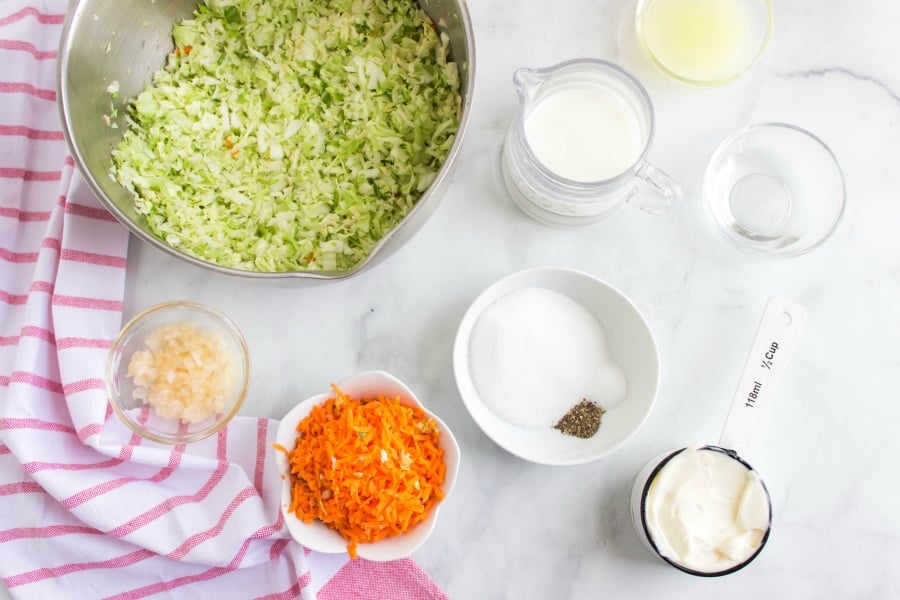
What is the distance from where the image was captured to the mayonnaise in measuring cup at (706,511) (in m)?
1.59

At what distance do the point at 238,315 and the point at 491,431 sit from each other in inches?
25.1

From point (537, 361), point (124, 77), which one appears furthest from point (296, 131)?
point (537, 361)

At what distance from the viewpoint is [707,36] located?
179 cm

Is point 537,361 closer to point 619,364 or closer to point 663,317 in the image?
point 619,364

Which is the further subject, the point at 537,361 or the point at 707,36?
the point at 707,36

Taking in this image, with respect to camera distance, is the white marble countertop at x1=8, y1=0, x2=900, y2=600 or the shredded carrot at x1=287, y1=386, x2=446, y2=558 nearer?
the shredded carrot at x1=287, y1=386, x2=446, y2=558

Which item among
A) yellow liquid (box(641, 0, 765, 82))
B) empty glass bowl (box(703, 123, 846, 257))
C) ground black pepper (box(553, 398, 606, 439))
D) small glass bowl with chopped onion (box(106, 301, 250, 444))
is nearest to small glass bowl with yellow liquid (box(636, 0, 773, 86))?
yellow liquid (box(641, 0, 765, 82))

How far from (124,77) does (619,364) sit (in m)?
1.27

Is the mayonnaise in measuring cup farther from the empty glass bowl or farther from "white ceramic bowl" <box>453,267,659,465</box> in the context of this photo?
the empty glass bowl

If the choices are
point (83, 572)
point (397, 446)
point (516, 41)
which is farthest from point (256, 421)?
Result: point (516, 41)

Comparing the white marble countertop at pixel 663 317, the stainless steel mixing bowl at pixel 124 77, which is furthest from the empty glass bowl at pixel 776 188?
the stainless steel mixing bowl at pixel 124 77

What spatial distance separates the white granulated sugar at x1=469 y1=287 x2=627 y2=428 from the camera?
5.51 ft

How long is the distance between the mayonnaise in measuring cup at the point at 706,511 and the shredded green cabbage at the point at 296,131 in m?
0.81

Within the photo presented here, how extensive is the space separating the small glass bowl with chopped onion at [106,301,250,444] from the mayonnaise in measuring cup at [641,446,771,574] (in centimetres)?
92
